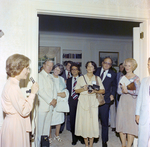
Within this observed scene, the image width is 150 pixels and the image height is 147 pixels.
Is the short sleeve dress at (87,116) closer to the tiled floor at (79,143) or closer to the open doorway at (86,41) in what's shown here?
the tiled floor at (79,143)

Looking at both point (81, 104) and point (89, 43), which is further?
point (89, 43)

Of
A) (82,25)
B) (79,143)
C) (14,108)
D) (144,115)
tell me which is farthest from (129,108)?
(82,25)

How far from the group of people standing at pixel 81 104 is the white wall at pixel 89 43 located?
11.0 feet

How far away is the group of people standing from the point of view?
178 cm

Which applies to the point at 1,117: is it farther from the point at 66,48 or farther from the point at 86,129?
the point at 66,48

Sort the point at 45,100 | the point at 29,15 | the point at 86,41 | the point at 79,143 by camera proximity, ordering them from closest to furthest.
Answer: the point at 29,15
the point at 45,100
the point at 79,143
the point at 86,41

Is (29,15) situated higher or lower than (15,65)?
higher

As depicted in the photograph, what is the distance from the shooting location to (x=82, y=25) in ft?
18.2

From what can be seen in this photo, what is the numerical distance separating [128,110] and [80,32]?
14.2 ft

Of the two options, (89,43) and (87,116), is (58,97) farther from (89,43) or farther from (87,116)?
(89,43)

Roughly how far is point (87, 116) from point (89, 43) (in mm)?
4644

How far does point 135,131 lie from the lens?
279cm

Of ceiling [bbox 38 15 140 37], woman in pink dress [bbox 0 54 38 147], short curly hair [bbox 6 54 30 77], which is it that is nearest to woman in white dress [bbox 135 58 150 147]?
woman in pink dress [bbox 0 54 38 147]

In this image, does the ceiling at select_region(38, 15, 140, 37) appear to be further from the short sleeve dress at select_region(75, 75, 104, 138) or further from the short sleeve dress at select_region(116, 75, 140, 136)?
the short sleeve dress at select_region(116, 75, 140, 136)
